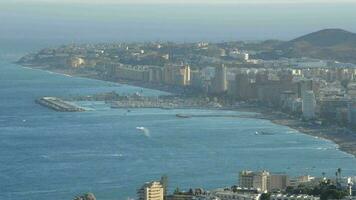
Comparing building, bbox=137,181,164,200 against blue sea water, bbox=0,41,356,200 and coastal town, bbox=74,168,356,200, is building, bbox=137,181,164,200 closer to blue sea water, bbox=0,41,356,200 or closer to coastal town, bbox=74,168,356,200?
coastal town, bbox=74,168,356,200

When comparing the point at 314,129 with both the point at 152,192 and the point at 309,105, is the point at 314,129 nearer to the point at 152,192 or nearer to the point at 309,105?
the point at 309,105

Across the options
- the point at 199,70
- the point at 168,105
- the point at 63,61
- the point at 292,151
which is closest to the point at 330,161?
the point at 292,151

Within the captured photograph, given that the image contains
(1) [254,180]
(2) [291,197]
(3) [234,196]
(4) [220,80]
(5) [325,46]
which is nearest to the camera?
(2) [291,197]

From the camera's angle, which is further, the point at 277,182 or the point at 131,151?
the point at 131,151

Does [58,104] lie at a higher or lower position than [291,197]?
lower

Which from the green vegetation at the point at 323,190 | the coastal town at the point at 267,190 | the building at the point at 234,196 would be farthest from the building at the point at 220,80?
the building at the point at 234,196

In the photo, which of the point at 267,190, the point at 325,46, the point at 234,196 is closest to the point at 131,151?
the point at 267,190

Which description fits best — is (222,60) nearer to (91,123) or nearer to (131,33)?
(91,123)
